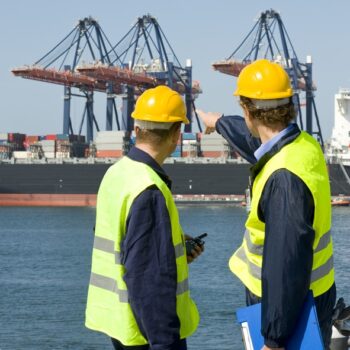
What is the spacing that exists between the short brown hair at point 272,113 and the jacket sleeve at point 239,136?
604mm

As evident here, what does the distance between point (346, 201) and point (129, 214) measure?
54738 mm

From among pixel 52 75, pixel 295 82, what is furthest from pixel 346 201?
pixel 52 75

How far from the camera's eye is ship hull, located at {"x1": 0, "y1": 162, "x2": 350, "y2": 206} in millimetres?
60125

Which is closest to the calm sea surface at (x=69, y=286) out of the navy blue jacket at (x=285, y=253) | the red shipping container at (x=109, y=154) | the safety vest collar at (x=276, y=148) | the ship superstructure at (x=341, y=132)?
the safety vest collar at (x=276, y=148)

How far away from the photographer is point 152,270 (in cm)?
290

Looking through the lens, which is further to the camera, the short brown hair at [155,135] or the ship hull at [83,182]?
the ship hull at [83,182]

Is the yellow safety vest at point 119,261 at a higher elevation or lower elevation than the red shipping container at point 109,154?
higher

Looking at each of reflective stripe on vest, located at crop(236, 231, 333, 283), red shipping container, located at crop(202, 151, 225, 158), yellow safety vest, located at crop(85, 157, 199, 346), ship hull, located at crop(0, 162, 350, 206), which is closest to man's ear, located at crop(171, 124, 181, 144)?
yellow safety vest, located at crop(85, 157, 199, 346)

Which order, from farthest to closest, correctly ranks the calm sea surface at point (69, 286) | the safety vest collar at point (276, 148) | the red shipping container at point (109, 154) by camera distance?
the red shipping container at point (109, 154) < the calm sea surface at point (69, 286) < the safety vest collar at point (276, 148)

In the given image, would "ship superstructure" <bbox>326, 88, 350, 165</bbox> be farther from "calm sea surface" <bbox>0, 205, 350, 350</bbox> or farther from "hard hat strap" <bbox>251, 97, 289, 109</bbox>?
"hard hat strap" <bbox>251, 97, 289, 109</bbox>

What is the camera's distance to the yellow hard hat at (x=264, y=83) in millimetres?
2926

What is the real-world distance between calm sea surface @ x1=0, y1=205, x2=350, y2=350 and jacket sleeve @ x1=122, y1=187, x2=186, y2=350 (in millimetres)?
9746

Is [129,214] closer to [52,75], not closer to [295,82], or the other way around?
[52,75]

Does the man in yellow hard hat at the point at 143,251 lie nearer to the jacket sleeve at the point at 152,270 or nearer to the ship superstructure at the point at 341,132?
the jacket sleeve at the point at 152,270
